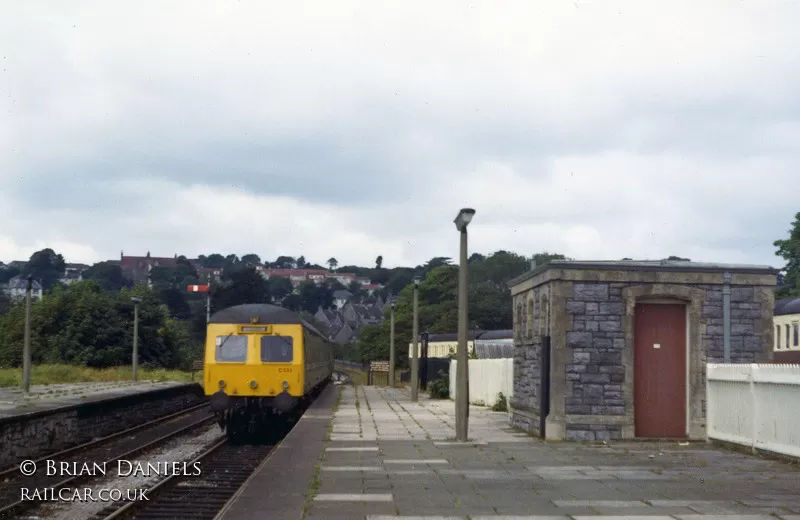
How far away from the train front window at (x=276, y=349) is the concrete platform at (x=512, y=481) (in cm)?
467

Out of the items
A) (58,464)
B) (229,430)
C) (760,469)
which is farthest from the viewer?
(229,430)

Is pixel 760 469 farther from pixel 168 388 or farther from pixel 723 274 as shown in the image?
pixel 168 388

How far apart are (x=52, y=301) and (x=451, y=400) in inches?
1254

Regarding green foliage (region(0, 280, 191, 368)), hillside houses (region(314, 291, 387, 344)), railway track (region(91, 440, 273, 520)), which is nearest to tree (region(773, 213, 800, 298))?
green foliage (region(0, 280, 191, 368))

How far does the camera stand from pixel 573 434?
1678 cm

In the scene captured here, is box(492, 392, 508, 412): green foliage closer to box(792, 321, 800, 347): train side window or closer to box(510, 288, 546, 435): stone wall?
box(510, 288, 546, 435): stone wall

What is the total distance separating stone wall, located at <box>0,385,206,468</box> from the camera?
1691 centimetres

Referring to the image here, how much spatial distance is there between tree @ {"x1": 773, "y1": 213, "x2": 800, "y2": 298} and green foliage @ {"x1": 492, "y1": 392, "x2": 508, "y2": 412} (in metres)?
41.2

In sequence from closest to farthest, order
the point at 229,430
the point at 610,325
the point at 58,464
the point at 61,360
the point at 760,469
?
the point at 760,469 < the point at 58,464 < the point at 610,325 < the point at 229,430 < the point at 61,360

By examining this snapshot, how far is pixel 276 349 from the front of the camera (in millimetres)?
22219

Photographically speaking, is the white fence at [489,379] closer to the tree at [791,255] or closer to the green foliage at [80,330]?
the green foliage at [80,330]

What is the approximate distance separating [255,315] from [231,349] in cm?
97

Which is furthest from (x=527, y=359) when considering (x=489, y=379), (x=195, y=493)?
(x=489, y=379)

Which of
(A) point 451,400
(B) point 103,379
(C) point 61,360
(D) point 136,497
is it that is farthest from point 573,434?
(C) point 61,360
